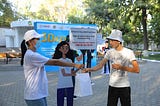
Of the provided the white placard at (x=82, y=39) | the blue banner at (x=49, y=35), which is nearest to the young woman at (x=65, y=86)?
the white placard at (x=82, y=39)

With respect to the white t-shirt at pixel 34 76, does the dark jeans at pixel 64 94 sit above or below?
below

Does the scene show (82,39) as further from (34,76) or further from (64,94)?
(34,76)

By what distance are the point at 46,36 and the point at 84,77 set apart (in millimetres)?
12087

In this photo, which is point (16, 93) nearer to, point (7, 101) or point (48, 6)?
point (7, 101)

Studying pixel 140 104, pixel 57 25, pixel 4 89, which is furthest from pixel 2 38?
pixel 140 104

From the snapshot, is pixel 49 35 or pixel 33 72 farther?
pixel 49 35

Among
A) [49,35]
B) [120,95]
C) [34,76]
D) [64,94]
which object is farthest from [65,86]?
[49,35]

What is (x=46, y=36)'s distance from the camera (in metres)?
16.9

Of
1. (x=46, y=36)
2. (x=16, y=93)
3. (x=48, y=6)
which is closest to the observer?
(x=16, y=93)

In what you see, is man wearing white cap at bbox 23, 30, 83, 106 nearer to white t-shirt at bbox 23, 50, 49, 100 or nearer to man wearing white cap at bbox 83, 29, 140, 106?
white t-shirt at bbox 23, 50, 49, 100

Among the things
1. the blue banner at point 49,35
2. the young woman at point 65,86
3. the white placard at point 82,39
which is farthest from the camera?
the blue banner at point 49,35

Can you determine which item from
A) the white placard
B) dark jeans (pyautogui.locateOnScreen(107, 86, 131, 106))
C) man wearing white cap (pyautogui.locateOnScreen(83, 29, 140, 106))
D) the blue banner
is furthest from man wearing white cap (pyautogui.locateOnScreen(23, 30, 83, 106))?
the blue banner

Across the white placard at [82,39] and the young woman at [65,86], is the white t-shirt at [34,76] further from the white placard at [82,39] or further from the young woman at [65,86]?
the white placard at [82,39]

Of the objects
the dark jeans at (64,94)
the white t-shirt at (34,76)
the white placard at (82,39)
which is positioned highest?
the white placard at (82,39)
